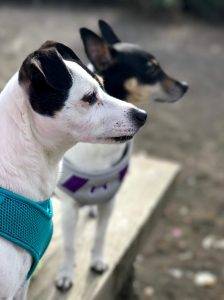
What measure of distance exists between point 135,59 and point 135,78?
81 mm

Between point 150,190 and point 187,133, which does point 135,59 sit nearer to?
point 150,190

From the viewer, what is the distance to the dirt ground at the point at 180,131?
11.9ft

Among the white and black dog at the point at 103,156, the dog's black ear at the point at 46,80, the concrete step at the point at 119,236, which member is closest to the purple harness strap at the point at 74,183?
the white and black dog at the point at 103,156

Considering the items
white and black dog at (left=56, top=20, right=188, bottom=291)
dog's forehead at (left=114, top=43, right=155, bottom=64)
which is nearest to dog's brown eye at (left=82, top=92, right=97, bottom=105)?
white and black dog at (left=56, top=20, right=188, bottom=291)

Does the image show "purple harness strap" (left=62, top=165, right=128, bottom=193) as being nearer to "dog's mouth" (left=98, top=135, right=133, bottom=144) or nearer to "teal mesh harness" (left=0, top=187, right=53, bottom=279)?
"teal mesh harness" (left=0, top=187, right=53, bottom=279)

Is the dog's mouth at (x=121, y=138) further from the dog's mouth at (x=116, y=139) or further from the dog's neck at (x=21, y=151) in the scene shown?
Result: the dog's neck at (x=21, y=151)

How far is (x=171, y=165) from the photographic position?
3631mm

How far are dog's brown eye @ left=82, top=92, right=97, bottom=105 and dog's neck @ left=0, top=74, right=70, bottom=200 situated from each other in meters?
0.16

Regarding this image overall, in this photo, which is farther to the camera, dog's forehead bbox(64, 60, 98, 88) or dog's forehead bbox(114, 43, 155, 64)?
dog's forehead bbox(114, 43, 155, 64)

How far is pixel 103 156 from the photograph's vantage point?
8.30 feet

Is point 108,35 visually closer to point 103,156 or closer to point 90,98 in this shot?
point 103,156

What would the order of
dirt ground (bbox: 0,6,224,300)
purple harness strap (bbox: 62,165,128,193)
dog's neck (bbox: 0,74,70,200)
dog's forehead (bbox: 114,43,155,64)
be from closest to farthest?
1. dog's neck (bbox: 0,74,70,200)
2. purple harness strap (bbox: 62,165,128,193)
3. dog's forehead (bbox: 114,43,155,64)
4. dirt ground (bbox: 0,6,224,300)

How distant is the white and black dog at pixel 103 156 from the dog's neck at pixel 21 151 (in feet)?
1.83

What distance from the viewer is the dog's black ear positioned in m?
1.70
